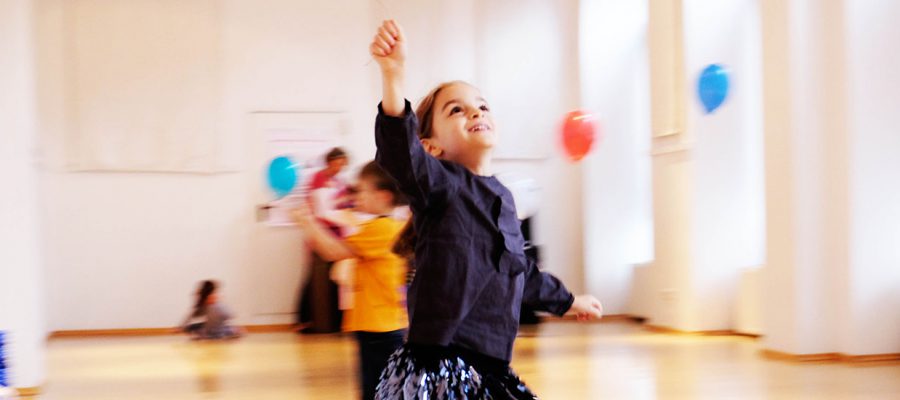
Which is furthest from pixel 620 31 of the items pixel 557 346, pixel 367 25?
pixel 557 346

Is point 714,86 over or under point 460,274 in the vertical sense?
over

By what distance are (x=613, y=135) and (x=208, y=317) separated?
3.71 meters

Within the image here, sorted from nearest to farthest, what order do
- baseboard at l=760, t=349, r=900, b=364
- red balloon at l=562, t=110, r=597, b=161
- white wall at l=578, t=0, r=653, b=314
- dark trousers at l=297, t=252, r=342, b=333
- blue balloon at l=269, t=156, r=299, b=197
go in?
1. baseboard at l=760, t=349, r=900, b=364
2. blue balloon at l=269, t=156, r=299, b=197
3. red balloon at l=562, t=110, r=597, b=161
4. dark trousers at l=297, t=252, r=342, b=333
5. white wall at l=578, t=0, r=653, b=314

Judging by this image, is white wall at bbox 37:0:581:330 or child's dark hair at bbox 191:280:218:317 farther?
white wall at bbox 37:0:581:330

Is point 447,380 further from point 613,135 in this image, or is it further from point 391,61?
point 613,135

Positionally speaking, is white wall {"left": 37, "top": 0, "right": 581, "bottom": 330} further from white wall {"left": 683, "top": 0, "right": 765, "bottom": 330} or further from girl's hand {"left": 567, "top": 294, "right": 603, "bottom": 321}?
girl's hand {"left": 567, "top": 294, "right": 603, "bottom": 321}

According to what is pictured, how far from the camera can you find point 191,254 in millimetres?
9289

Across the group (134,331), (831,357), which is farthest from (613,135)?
(134,331)

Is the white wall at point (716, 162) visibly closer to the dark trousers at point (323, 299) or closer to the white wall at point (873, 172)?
the white wall at point (873, 172)

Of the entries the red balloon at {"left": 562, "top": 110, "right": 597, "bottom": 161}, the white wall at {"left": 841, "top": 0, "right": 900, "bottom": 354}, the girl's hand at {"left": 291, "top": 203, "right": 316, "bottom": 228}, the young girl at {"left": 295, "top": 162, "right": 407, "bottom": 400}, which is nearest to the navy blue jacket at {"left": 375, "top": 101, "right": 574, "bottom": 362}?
the girl's hand at {"left": 291, "top": 203, "right": 316, "bottom": 228}

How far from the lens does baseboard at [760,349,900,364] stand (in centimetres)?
573

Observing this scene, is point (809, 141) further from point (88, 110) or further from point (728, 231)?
point (88, 110)

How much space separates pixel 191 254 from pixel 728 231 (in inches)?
175

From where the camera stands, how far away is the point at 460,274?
6.08 feet
